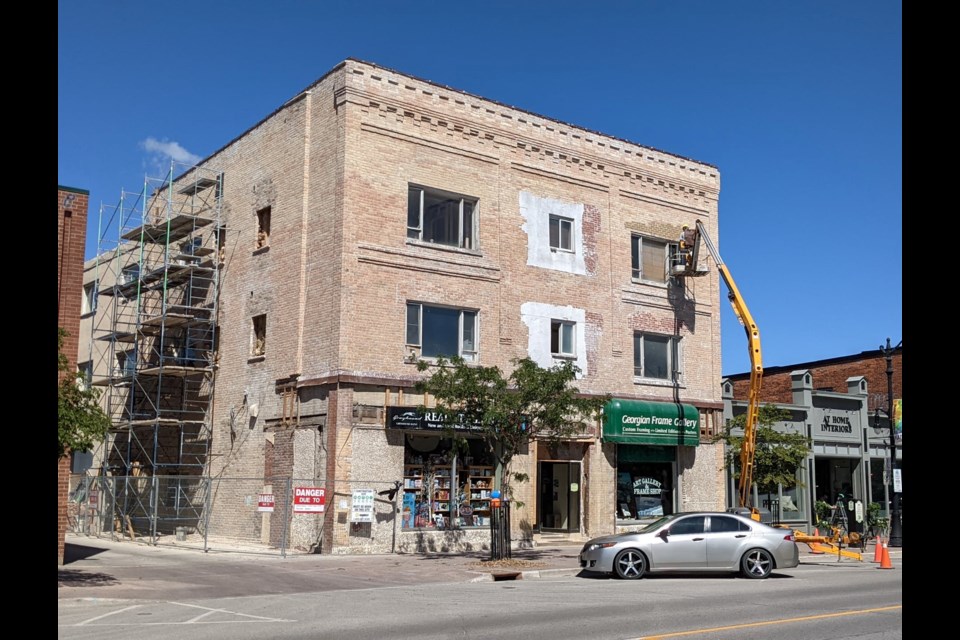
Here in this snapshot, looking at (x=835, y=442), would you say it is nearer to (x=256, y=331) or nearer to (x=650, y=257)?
(x=650, y=257)

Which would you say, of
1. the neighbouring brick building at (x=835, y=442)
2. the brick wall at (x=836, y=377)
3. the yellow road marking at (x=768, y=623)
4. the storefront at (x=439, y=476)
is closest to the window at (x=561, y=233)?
the storefront at (x=439, y=476)

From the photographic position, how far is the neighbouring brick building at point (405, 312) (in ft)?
83.5

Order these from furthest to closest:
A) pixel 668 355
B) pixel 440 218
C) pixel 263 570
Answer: pixel 668 355, pixel 440 218, pixel 263 570

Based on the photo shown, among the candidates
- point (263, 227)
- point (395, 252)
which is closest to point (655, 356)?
point (395, 252)

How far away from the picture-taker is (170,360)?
1277 inches

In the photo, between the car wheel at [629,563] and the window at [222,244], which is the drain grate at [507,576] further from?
the window at [222,244]

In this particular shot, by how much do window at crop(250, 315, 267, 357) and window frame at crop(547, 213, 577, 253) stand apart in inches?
Answer: 356

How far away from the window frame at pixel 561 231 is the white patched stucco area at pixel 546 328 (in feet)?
6.20

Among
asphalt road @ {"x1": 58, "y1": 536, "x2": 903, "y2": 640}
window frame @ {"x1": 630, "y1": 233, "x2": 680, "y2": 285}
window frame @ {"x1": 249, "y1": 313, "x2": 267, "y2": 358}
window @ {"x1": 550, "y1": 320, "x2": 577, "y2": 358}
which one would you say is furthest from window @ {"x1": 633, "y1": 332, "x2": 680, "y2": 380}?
window frame @ {"x1": 249, "y1": 313, "x2": 267, "y2": 358}

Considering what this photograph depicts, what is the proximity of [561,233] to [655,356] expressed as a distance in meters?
5.29
